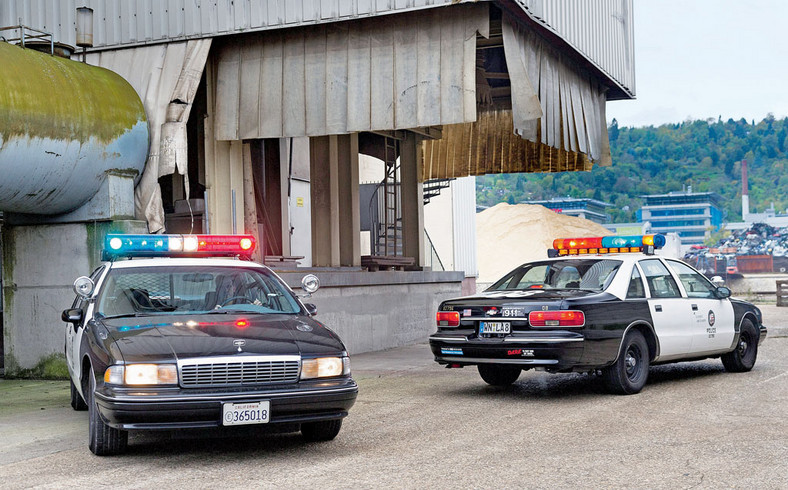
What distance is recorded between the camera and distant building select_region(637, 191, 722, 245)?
160 meters

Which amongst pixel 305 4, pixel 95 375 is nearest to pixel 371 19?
pixel 305 4

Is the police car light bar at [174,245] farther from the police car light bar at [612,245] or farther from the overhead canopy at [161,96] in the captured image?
the overhead canopy at [161,96]

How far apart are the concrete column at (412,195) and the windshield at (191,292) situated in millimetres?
12536

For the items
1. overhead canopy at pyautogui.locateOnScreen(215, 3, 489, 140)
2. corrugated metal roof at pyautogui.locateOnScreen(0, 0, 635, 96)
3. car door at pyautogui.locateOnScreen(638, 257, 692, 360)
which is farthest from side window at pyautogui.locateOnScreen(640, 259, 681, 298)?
corrugated metal roof at pyautogui.locateOnScreen(0, 0, 635, 96)

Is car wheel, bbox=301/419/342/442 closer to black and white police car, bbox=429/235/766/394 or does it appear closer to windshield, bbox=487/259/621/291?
black and white police car, bbox=429/235/766/394

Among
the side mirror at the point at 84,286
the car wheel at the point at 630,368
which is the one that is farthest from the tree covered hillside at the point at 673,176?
the side mirror at the point at 84,286

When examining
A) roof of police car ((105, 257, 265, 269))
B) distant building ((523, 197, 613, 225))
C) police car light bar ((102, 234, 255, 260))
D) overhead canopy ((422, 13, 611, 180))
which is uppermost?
distant building ((523, 197, 613, 225))

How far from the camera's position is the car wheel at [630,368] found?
386 inches

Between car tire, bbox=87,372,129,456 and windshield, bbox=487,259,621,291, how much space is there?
5.16 meters

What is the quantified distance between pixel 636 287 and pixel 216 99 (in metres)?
7.41

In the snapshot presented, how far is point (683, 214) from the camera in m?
161

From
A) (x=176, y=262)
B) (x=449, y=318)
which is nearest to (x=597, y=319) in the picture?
(x=449, y=318)

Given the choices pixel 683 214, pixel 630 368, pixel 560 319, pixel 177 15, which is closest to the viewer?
pixel 560 319

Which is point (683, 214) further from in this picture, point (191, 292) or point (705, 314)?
point (191, 292)
